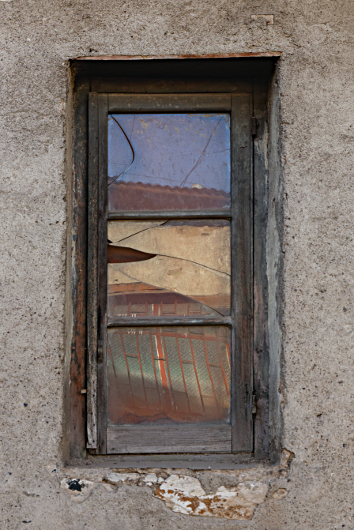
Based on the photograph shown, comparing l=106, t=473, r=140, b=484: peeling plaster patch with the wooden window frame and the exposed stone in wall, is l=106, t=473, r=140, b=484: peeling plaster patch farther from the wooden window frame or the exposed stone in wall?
the wooden window frame

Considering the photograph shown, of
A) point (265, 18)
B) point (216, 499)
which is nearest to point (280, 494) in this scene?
point (216, 499)

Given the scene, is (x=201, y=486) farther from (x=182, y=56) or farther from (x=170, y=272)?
(x=182, y=56)

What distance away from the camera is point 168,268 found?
1840mm

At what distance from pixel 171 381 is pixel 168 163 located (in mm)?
937

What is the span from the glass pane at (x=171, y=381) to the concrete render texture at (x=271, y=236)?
0.79 ft

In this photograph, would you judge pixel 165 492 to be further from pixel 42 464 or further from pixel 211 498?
pixel 42 464

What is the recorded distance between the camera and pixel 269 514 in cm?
159

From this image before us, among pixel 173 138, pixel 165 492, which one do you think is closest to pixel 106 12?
pixel 173 138

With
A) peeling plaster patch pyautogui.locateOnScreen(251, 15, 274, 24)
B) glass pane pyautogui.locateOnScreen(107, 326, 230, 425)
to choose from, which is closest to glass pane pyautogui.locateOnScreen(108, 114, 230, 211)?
peeling plaster patch pyautogui.locateOnScreen(251, 15, 274, 24)

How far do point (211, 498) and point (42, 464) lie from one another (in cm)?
65

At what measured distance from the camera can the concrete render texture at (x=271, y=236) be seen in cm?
160

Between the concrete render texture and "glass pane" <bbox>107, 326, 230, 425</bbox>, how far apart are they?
0.24m

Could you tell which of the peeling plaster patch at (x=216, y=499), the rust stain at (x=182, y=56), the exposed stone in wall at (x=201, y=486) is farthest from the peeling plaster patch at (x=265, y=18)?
the peeling plaster patch at (x=216, y=499)

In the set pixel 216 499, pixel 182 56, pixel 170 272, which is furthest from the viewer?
pixel 170 272
